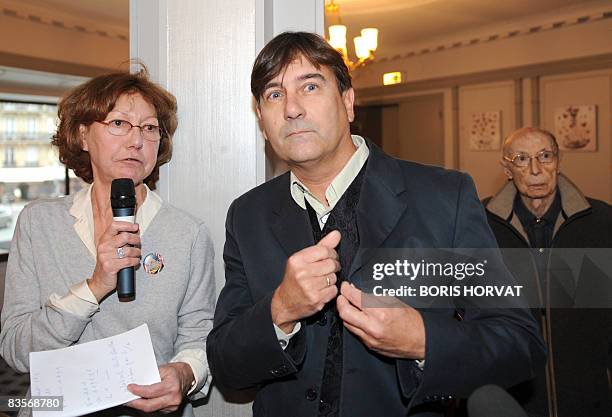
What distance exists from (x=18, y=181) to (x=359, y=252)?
730cm

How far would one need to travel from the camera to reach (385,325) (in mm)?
1078

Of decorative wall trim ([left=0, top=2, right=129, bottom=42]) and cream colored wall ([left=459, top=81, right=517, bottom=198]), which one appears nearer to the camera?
decorative wall trim ([left=0, top=2, right=129, bottom=42])

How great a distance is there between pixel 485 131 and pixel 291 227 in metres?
6.47

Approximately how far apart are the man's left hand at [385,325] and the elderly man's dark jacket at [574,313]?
3.71 feet

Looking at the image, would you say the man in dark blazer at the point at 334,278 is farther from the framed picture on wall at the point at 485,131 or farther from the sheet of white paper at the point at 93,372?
the framed picture on wall at the point at 485,131

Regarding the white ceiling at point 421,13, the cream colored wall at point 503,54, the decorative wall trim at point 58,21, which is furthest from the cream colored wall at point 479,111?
the decorative wall trim at point 58,21

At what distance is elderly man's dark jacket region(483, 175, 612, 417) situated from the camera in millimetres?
2125

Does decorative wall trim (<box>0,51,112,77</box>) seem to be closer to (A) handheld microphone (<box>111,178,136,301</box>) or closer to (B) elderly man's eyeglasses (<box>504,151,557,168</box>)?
(B) elderly man's eyeglasses (<box>504,151,557,168</box>)

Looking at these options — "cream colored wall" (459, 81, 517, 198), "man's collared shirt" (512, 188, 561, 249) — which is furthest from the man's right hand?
"cream colored wall" (459, 81, 517, 198)

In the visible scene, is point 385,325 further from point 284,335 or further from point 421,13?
point 421,13

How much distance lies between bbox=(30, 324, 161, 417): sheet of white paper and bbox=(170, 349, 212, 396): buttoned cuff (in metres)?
0.11

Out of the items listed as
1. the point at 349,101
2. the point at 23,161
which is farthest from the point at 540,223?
the point at 23,161

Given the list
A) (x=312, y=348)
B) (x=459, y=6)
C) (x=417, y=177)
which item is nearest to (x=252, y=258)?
(x=312, y=348)

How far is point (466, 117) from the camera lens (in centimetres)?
753
